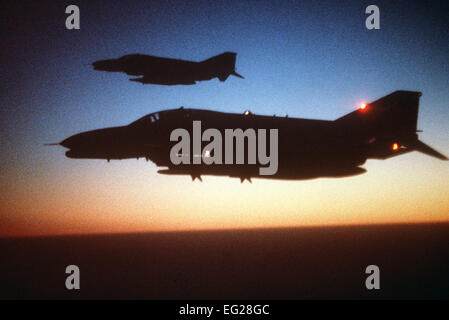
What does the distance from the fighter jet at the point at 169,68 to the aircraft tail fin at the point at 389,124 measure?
285 inches

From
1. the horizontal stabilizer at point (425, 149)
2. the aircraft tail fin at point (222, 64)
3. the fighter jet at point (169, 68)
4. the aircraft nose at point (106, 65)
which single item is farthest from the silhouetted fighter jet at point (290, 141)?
the aircraft nose at point (106, 65)

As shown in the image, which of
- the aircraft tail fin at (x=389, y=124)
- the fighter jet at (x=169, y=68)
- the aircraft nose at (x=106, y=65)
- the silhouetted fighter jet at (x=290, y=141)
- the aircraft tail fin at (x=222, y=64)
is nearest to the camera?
the silhouetted fighter jet at (x=290, y=141)

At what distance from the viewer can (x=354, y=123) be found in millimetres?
10656

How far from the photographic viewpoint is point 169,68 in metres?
14.7

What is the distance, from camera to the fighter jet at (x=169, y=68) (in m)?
14.5

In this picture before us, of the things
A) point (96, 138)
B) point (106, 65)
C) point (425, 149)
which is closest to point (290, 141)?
point (425, 149)

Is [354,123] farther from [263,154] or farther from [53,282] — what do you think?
[53,282]

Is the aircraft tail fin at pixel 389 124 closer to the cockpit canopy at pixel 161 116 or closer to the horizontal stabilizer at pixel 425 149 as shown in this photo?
the horizontal stabilizer at pixel 425 149

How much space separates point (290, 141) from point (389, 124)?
360cm

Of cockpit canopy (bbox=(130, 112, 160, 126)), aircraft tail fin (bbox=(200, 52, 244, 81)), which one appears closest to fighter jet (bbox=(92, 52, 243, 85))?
aircraft tail fin (bbox=(200, 52, 244, 81))

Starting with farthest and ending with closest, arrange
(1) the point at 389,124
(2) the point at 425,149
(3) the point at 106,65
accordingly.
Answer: (3) the point at 106,65 < (1) the point at 389,124 < (2) the point at 425,149

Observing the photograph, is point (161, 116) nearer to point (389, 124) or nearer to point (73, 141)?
point (73, 141)

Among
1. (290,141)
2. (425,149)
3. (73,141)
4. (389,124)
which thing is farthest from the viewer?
(389,124)

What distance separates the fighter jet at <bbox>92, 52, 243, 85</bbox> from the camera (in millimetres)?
14519
